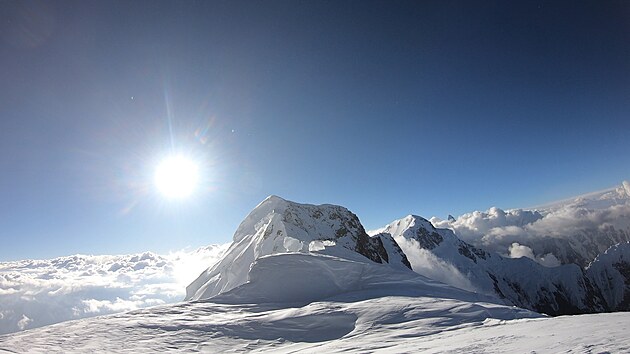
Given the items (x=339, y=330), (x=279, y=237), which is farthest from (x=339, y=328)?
(x=279, y=237)

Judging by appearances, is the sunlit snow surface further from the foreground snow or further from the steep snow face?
the steep snow face

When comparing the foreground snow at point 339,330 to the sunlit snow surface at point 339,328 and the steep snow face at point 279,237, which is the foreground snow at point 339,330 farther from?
the steep snow face at point 279,237

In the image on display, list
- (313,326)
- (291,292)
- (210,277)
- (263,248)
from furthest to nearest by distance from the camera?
(210,277), (263,248), (291,292), (313,326)

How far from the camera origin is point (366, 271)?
2709cm

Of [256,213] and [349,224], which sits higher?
[256,213]

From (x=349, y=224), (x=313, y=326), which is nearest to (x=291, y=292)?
(x=313, y=326)

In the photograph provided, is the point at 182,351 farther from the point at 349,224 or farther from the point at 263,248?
the point at 349,224

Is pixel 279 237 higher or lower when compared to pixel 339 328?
higher

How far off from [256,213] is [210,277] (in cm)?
3218

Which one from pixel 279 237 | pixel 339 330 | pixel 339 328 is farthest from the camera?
pixel 279 237

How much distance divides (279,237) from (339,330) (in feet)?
236

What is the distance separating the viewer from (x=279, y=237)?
8638 centimetres

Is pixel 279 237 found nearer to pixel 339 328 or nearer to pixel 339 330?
pixel 339 328

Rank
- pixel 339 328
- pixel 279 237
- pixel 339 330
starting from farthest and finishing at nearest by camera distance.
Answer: pixel 279 237, pixel 339 328, pixel 339 330
